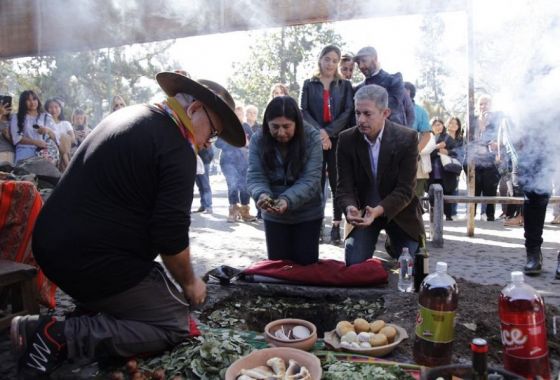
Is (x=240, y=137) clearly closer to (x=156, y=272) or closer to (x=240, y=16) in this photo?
(x=156, y=272)

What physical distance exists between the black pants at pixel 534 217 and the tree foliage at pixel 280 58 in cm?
1583

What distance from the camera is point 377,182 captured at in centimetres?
431

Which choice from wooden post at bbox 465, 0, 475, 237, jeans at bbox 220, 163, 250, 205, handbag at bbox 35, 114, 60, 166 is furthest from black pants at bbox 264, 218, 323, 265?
handbag at bbox 35, 114, 60, 166

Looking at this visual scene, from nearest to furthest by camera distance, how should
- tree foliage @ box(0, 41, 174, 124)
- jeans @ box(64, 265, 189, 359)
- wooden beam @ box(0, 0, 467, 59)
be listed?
jeans @ box(64, 265, 189, 359) < wooden beam @ box(0, 0, 467, 59) < tree foliage @ box(0, 41, 174, 124)

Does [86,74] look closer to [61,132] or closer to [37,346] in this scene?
[61,132]

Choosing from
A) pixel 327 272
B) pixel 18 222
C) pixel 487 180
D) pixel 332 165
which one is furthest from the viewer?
pixel 487 180

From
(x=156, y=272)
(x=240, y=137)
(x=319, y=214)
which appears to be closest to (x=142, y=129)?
(x=240, y=137)

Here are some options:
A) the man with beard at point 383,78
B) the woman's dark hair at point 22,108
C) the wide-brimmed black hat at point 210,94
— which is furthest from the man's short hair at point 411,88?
the woman's dark hair at point 22,108

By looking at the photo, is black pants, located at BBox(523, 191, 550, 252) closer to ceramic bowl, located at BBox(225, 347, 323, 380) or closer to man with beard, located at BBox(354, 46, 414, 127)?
man with beard, located at BBox(354, 46, 414, 127)

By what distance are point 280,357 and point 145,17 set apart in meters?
3.99

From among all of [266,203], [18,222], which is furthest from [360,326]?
[18,222]

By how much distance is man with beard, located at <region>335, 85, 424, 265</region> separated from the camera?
13.4ft

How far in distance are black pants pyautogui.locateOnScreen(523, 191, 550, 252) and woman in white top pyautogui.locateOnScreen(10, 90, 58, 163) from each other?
20.6 ft

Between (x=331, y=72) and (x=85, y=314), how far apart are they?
13.3 feet
